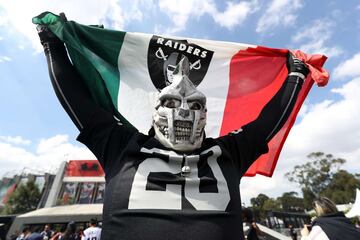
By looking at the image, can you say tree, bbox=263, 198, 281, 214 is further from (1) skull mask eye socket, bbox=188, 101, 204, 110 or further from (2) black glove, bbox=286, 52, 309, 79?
(1) skull mask eye socket, bbox=188, 101, 204, 110

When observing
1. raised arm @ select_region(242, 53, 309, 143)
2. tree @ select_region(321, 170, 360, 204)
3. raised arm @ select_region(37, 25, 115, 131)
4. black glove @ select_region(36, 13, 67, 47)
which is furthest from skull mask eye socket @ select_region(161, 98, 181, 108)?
tree @ select_region(321, 170, 360, 204)

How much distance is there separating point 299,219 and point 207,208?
42659mm

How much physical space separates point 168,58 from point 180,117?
1.32 meters

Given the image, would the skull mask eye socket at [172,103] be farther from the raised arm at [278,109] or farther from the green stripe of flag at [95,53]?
the green stripe of flag at [95,53]

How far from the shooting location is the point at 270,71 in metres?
3.18

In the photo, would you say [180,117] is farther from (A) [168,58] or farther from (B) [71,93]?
(A) [168,58]

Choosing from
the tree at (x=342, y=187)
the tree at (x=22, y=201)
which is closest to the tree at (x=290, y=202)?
the tree at (x=342, y=187)

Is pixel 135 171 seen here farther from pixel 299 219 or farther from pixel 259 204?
pixel 259 204

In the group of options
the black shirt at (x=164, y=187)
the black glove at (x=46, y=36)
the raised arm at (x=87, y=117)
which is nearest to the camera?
the black shirt at (x=164, y=187)

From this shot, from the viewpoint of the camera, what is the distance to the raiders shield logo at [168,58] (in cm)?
281

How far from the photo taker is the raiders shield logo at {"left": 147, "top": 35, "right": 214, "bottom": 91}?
281 centimetres

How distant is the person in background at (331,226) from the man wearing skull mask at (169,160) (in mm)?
1246

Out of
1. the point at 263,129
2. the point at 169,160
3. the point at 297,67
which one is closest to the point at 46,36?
the point at 169,160

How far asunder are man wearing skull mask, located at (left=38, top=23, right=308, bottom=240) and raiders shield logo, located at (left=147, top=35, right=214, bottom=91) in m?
0.74
